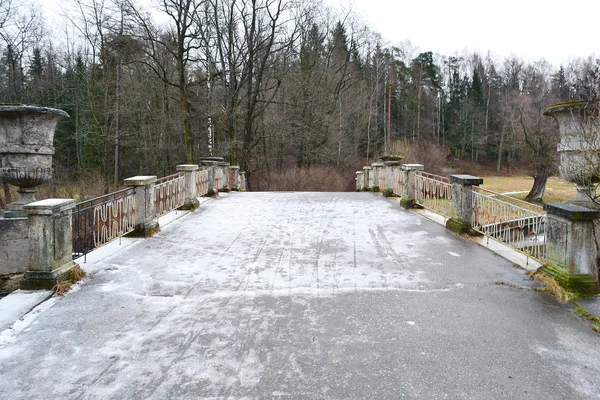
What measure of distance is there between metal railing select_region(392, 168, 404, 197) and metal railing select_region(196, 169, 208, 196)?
230 inches

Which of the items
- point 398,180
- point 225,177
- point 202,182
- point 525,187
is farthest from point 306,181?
point 525,187

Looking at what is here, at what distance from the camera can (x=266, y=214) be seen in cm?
977

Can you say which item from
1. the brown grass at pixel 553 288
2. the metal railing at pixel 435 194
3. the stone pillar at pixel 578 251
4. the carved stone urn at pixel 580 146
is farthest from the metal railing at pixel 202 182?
the stone pillar at pixel 578 251

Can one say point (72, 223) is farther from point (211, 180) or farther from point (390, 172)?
point (390, 172)

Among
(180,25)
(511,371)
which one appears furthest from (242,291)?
(180,25)

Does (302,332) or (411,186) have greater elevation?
(411,186)

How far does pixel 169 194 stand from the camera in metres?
9.52

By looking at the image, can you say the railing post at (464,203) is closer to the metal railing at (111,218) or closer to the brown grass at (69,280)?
the metal railing at (111,218)

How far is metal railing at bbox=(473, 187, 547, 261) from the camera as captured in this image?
5609 millimetres

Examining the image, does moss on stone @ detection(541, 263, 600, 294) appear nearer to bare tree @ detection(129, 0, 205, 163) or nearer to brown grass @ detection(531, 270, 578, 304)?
brown grass @ detection(531, 270, 578, 304)

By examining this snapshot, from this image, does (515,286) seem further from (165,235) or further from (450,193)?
(165,235)

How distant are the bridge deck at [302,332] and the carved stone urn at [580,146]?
2237mm

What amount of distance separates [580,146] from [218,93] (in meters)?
21.3

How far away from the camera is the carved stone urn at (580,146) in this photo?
6.76 metres
